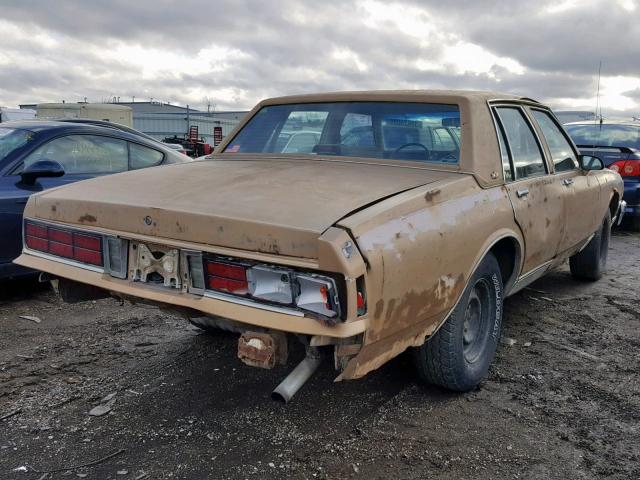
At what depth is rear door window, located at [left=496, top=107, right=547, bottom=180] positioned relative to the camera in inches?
144

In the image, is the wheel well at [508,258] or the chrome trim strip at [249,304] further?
the wheel well at [508,258]

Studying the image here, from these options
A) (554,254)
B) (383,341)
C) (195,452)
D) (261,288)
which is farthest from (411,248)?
(554,254)

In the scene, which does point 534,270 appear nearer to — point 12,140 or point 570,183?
point 570,183

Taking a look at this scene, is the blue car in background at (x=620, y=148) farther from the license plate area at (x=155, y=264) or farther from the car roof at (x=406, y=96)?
the license plate area at (x=155, y=264)

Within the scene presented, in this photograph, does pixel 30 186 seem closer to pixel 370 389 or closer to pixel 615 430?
pixel 370 389

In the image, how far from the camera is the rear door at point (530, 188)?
3.50m

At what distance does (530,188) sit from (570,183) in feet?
2.67

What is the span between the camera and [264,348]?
233 cm

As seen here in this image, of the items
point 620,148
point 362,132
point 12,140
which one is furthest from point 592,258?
point 12,140

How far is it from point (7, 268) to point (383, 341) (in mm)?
3311

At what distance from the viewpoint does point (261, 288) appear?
2.30m

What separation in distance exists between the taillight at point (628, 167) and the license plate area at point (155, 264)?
750 centimetres

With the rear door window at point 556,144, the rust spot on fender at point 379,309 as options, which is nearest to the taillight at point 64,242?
the rust spot on fender at point 379,309

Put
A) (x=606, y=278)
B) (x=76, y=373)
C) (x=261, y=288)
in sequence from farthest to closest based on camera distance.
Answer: (x=606, y=278) → (x=76, y=373) → (x=261, y=288)
